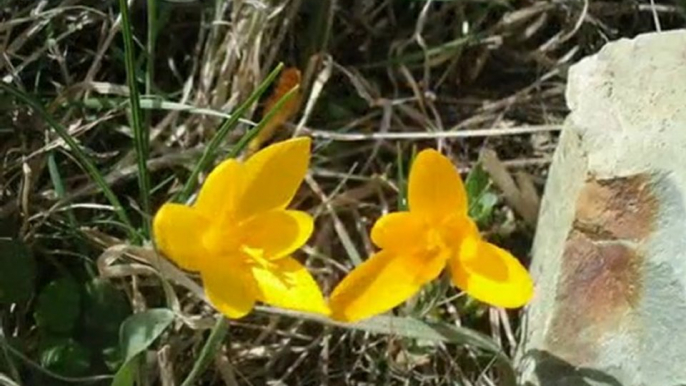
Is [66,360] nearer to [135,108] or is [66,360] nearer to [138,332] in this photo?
[138,332]

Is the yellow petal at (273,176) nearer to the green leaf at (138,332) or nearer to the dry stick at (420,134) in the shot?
the green leaf at (138,332)

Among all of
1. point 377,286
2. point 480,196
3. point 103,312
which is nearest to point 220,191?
point 377,286

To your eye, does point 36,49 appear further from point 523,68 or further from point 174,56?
point 523,68

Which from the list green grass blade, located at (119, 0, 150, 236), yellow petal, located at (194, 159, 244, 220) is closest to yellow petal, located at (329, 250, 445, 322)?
yellow petal, located at (194, 159, 244, 220)

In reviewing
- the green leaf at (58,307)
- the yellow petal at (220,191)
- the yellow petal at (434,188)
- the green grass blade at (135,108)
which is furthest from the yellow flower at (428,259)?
the green leaf at (58,307)

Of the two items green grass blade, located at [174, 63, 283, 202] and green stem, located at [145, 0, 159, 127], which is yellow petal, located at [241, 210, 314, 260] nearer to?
green grass blade, located at [174, 63, 283, 202]
